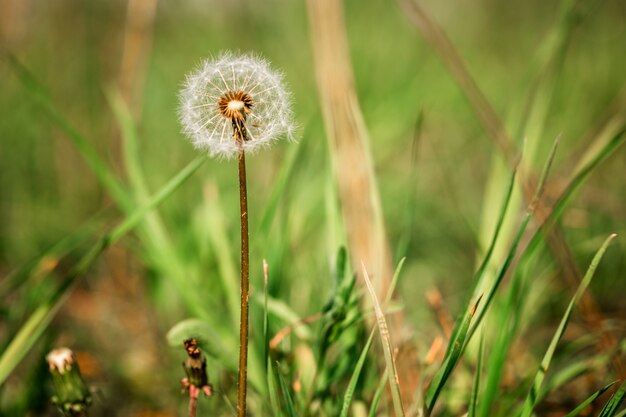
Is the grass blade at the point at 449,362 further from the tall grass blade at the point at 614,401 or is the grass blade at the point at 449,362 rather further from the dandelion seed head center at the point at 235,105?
the dandelion seed head center at the point at 235,105

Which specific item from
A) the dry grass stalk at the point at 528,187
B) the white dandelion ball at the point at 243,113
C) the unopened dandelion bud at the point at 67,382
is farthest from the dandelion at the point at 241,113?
the dry grass stalk at the point at 528,187

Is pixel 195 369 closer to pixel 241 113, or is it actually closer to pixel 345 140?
pixel 241 113

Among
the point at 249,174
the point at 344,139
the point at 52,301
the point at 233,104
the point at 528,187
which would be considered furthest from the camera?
the point at 249,174

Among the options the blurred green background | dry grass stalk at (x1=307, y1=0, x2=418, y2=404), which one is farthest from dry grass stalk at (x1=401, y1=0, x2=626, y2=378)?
dry grass stalk at (x1=307, y1=0, x2=418, y2=404)

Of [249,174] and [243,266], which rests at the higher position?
[249,174]

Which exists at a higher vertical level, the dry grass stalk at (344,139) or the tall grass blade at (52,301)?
the dry grass stalk at (344,139)

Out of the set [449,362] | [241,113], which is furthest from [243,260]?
[449,362]
